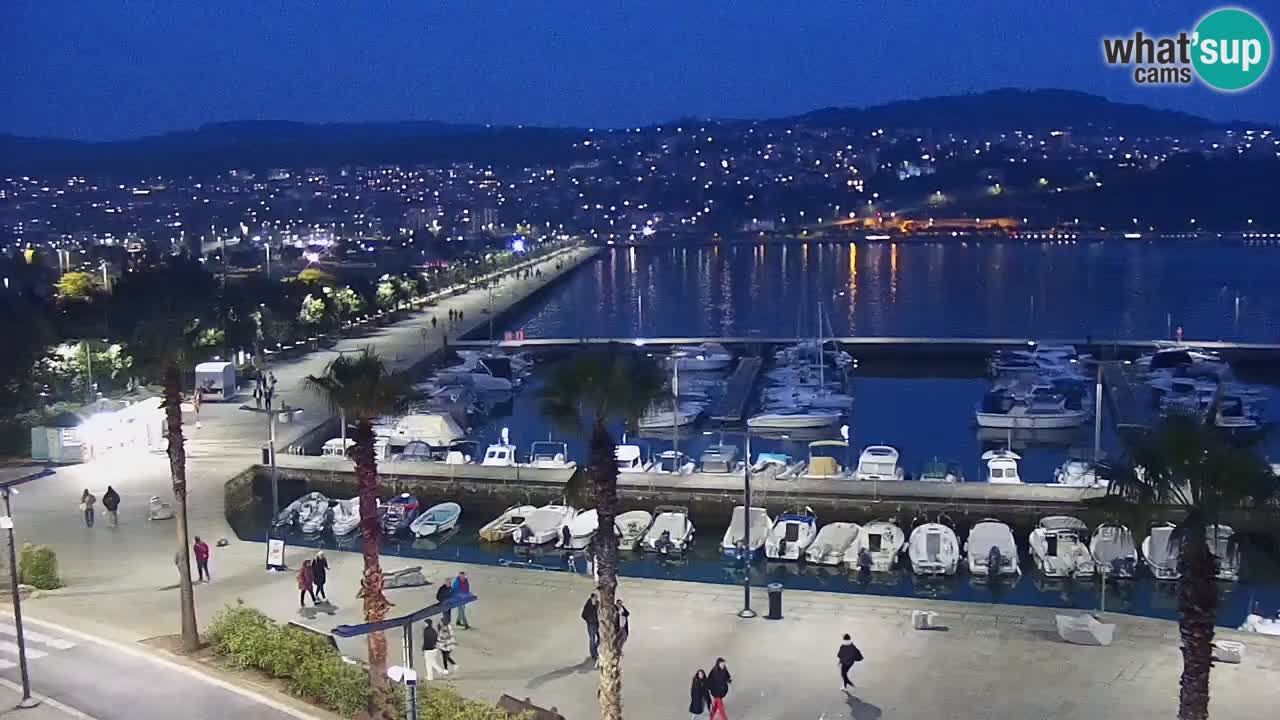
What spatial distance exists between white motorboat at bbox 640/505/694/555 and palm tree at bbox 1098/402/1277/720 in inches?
591

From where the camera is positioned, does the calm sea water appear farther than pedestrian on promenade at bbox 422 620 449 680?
Yes

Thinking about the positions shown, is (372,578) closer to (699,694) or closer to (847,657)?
(699,694)

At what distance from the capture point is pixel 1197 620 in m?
9.19

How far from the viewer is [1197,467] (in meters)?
8.91

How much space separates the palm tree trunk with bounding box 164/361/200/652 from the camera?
14.2 meters

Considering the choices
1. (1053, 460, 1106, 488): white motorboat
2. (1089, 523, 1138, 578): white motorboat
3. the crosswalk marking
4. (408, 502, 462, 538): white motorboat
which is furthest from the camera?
(1053, 460, 1106, 488): white motorboat

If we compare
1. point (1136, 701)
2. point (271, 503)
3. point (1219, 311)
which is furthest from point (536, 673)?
point (1219, 311)

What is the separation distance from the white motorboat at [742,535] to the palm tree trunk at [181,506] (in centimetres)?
1123

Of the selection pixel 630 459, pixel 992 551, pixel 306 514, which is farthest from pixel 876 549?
pixel 306 514

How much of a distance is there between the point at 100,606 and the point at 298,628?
3.93 m

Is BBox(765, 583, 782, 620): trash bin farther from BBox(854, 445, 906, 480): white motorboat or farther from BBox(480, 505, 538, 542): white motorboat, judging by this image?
BBox(854, 445, 906, 480): white motorboat

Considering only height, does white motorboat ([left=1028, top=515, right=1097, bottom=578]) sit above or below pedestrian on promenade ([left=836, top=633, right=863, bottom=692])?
below

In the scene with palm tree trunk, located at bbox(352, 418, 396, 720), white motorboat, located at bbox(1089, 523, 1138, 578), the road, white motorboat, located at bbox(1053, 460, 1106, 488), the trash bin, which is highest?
palm tree trunk, located at bbox(352, 418, 396, 720)

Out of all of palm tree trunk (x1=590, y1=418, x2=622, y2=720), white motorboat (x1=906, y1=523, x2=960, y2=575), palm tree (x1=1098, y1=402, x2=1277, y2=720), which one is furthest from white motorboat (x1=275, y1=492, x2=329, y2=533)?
palm tree (x1=1098, y1=402, x2=1277, y2=720)
